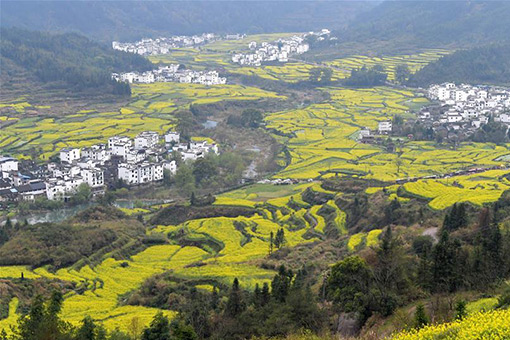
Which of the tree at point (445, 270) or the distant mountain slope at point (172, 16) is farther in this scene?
the distant mountain slope at point (172, 16)

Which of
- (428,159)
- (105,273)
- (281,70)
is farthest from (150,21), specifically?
(105,273)

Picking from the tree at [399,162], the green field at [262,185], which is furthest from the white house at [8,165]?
the tree at [399,162]

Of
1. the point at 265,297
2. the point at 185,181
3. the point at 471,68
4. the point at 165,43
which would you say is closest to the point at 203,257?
the point at 265,297

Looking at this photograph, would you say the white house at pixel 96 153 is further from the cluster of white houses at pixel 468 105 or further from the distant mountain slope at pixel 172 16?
the distant mountain slope at pixel 172 16

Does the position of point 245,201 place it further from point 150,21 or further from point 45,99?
point 150,21

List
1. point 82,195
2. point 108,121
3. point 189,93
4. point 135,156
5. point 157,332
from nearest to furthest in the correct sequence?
point 157,332 → point 82,195 → point 135,156 → point 108,121 → point 189,93

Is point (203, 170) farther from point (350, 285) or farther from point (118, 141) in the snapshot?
point (350, 285)

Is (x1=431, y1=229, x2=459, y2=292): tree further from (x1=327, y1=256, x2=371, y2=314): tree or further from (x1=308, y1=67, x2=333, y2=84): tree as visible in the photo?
→ (x1=308, y1=67, x2=333, y2=84): tree

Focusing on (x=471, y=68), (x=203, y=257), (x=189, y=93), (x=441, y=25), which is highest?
(x=441, y=25)
